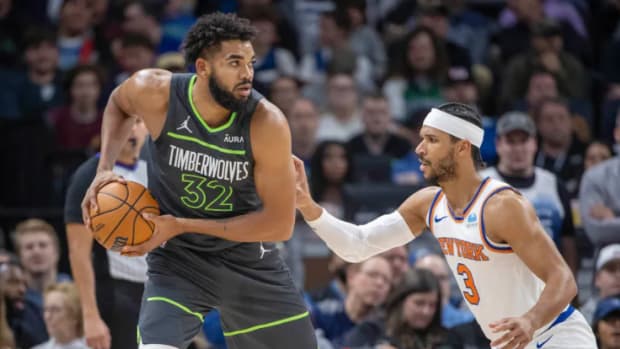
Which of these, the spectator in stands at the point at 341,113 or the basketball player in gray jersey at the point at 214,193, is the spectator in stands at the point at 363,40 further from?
the basketball player in gray jersey at the point at 214,193

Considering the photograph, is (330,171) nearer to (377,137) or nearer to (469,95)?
(377,137)

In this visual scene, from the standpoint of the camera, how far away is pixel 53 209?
943 centimetres

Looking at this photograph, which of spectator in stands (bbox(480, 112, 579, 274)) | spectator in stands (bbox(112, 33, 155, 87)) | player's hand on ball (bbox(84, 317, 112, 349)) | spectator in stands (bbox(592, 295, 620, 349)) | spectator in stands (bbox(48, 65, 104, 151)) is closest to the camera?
player's hand on ball (bbox(84, 317, 112, 349))

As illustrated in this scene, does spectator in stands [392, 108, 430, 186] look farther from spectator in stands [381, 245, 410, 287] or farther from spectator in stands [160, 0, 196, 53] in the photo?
spectator in stands [160, 0, 196, 53]

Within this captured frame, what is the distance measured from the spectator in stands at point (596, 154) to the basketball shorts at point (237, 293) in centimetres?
428

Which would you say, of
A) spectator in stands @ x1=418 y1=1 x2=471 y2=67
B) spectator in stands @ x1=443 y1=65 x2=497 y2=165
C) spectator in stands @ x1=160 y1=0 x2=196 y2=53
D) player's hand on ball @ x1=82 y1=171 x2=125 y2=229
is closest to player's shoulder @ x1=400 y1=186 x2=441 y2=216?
player's hand on ball @ x1=82 y1=171 x2=125 y2=229

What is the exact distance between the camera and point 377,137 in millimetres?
10180

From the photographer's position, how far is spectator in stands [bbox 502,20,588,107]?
1120 centimetres

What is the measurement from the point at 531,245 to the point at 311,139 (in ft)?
17.2

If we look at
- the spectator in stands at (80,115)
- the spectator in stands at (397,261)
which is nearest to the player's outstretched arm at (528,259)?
the spectator in stands at (397,261)

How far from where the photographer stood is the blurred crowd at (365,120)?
790 cm

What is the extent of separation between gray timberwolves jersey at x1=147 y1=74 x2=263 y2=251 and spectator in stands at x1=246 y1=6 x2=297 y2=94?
5.53 m

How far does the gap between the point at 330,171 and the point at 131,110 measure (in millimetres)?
4265

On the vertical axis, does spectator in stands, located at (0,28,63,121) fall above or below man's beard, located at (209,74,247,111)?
below
